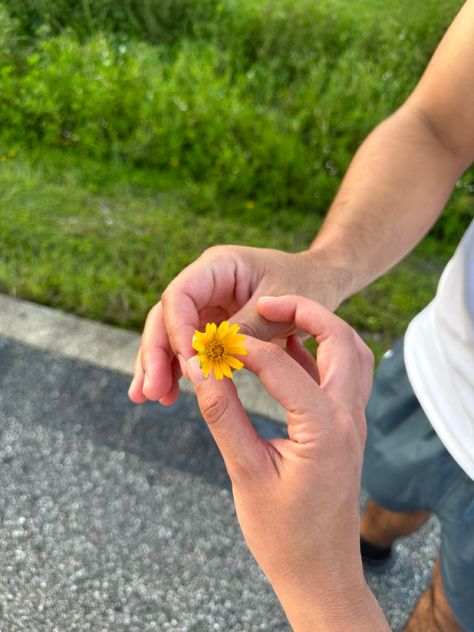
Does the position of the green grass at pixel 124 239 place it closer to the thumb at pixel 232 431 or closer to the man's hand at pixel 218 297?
the man's hand at pixel 218 297

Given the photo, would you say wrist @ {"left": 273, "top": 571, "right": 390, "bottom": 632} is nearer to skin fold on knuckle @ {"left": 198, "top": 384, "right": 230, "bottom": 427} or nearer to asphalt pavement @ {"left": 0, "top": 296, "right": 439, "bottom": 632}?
skin fold on knuckle @ {"left": 198, "top": 384, "right": 230, "bottom": 427}

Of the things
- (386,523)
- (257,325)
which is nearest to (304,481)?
(257,325)

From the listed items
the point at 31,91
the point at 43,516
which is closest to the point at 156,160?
the point at 31,91

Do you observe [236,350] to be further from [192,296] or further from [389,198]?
[389,198]

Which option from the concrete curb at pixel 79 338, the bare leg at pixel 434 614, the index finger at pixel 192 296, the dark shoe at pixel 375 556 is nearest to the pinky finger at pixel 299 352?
the index finger at pixel 192 296

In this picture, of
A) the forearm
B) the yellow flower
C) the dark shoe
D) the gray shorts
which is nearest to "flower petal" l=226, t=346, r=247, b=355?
the yellow flower

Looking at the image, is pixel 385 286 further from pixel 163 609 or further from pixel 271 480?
pixel 271 480
